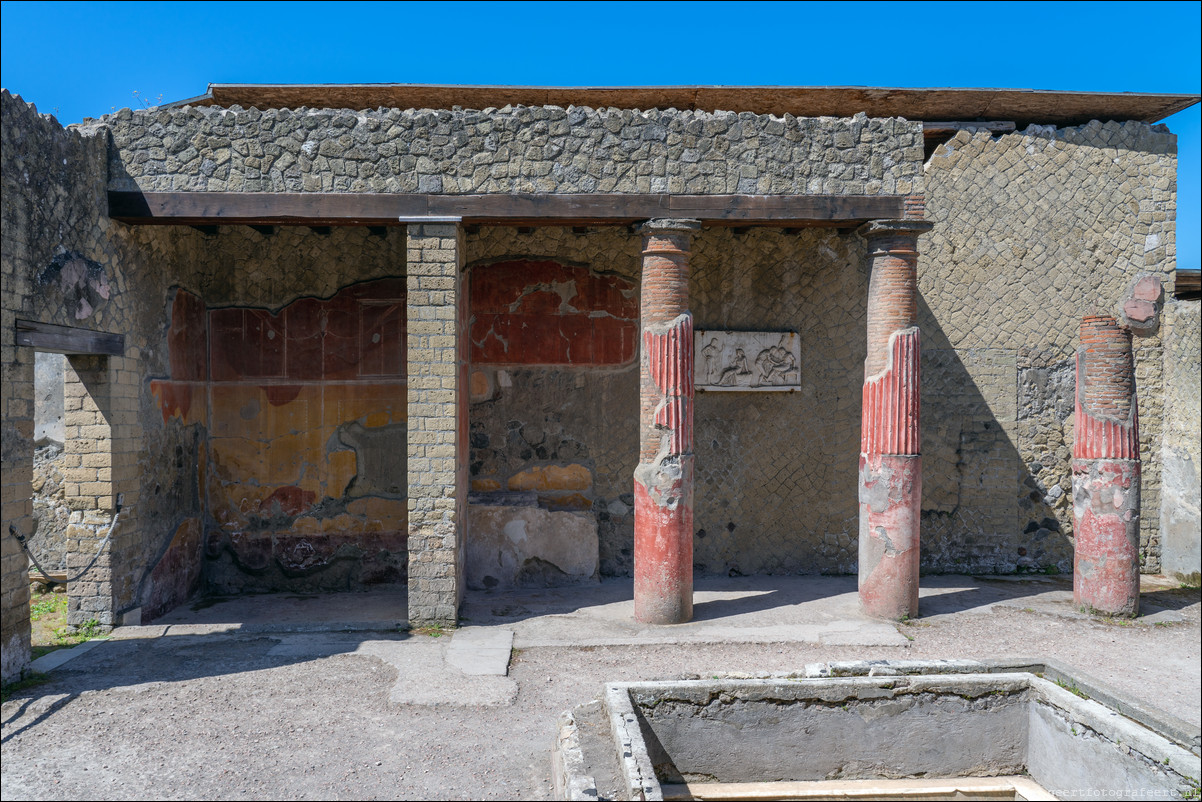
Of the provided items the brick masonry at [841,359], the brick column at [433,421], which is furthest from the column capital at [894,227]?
the brick column at [433,421]

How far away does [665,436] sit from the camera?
6.32 meters

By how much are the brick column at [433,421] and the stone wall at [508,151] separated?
0.54 metres

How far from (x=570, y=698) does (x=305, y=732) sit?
1.50 metres

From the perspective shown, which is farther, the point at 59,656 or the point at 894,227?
the point at 894,227

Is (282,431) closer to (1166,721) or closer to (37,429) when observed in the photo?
(37,429)

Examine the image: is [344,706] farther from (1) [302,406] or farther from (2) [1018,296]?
(2) [1018,296]

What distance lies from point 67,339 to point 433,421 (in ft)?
8.02

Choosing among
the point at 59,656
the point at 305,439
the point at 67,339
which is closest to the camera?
the point at 67,339

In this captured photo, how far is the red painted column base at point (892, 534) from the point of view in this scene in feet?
21.0

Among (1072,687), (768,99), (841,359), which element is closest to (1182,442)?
(841,359)

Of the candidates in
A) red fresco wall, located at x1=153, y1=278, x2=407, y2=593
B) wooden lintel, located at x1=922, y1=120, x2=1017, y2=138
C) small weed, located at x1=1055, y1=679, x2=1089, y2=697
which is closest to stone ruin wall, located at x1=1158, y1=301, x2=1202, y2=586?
wooden lintel, located at x1=922, y1=120, x2=1017, y2=138

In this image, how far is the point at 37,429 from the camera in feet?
24.3

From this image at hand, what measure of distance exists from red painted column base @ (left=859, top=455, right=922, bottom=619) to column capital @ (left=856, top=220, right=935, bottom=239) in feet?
5.69

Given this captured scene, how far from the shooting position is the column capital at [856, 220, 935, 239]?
6.34 m
